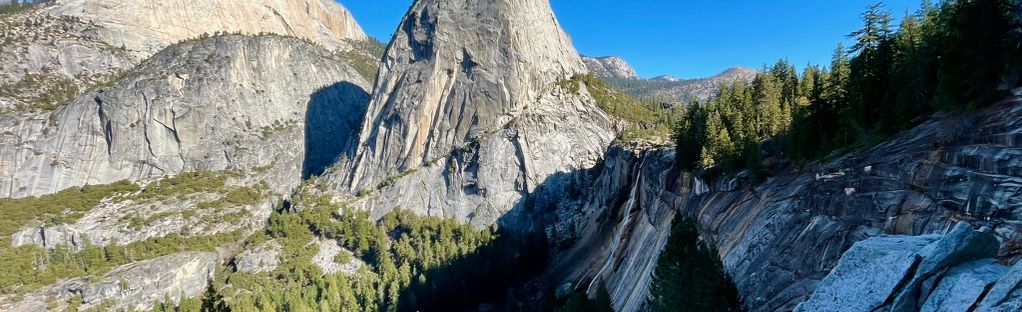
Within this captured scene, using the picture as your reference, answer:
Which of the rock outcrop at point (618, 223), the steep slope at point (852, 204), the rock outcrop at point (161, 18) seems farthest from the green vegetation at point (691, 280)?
the rock outcrop at point (161, 18)

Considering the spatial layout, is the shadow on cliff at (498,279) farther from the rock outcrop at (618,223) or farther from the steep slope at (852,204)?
the steep slope at (852,204)

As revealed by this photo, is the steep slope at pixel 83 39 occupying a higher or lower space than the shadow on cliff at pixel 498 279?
higher

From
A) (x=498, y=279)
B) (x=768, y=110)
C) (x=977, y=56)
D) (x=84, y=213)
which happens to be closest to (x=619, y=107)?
(x=498, y=279)

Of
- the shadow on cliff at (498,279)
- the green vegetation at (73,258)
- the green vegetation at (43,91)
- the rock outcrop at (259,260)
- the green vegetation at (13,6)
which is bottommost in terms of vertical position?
the shadow on cliff at (498,279)

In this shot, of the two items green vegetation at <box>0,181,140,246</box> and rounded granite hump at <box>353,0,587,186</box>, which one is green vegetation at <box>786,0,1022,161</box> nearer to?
rounded granite hump at <box>353,0,587,186</box>

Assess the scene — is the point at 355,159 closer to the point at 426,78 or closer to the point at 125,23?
the point at 426,78

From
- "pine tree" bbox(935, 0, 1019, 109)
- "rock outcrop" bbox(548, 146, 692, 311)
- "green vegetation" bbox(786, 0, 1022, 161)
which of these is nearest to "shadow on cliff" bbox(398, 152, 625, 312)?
"rock outcrop" bbox(548, 146, 692, 311)
